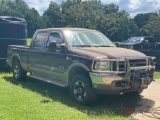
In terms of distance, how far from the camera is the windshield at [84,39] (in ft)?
23.7

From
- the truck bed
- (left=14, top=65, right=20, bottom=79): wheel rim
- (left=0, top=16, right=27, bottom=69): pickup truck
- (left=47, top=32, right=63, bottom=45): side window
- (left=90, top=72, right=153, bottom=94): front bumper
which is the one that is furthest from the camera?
(left=0, top=16, right=27, bottom=69): pickup truck

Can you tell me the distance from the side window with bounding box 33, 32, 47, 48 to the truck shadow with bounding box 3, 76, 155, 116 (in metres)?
1.35

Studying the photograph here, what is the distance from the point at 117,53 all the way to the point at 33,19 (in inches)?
2948

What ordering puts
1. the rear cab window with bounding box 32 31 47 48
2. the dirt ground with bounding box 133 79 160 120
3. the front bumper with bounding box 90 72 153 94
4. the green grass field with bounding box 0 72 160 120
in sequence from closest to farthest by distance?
the green grass field with bounding box 0 72 160 120, the dirt ground with bounding box 133 79 160 120, the front bumper with bounding box 90 72 153 94, the rear cab window with bounding box 32 31 47 48

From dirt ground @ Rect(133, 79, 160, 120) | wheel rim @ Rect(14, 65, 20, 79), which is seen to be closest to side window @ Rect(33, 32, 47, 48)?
wheel rim @ Rect(14, 65, 20, 79)

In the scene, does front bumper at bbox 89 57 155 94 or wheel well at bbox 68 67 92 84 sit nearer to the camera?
front bumper at bbox 89 57 155 94

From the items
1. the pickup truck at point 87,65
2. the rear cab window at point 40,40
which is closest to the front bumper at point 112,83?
the pickup truck at point 87,65

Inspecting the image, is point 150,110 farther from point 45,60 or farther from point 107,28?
point 107,28

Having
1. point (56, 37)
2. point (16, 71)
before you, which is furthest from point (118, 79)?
point (16, 71)

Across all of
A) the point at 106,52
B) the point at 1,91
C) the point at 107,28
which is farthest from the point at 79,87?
the point at 107,28

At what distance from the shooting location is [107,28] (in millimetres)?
52719

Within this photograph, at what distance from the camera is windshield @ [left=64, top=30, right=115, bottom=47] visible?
23.7ft

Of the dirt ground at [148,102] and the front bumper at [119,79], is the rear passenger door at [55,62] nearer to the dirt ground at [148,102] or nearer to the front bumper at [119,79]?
the front bumper at [119,79]

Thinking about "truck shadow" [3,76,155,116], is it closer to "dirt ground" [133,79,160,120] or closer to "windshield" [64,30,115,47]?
"dirt ground" [133,79,160,120]
